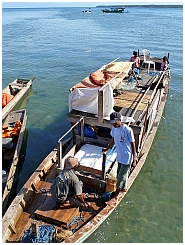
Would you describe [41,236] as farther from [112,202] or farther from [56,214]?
[112,202]

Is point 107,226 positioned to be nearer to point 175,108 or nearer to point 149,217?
point 149,217

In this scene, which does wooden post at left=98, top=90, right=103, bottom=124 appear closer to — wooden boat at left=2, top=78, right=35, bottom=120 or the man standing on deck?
the man standing on deck

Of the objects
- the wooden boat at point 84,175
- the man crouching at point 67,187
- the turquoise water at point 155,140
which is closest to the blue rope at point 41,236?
the wooden boat at point 84,175

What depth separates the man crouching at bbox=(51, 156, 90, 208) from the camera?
6.43m

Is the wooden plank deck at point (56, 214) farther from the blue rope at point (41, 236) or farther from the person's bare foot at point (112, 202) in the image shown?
the person's bare foot at point (112, 202)

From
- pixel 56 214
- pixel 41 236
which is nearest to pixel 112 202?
pixel 56 214

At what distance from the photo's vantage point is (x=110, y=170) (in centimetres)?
791

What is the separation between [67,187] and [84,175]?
134cm

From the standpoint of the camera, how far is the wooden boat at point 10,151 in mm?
8297

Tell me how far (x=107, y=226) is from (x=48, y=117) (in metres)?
8.58

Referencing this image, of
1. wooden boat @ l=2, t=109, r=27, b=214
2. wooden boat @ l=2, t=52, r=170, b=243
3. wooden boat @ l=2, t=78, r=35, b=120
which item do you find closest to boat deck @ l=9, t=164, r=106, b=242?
wooden boat @ l=2, t=52, r=170, b=243

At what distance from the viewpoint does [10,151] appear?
10.2m

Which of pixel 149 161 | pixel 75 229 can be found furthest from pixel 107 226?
pixel 149 161

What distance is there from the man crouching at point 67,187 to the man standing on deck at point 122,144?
128cm
